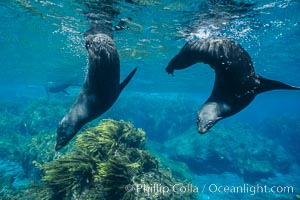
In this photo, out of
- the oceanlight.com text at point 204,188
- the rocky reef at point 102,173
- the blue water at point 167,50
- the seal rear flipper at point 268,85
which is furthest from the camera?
the blue water at point 167,50

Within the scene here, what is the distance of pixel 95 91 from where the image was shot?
18.4 feet

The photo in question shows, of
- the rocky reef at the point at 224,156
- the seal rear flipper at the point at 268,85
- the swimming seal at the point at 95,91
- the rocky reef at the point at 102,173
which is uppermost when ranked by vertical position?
the seal rear flipper at the point at 268,85

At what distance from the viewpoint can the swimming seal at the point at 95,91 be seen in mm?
5566

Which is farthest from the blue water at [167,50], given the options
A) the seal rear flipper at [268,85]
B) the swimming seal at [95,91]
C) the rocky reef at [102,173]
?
the seal rear flipper at [268,85]

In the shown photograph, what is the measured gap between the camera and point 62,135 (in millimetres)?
Answer: 5742

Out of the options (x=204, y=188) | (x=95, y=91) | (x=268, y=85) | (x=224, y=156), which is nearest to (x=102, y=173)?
(x=95, y=91)

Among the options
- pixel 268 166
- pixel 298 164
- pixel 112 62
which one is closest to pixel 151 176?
pixel 112 62

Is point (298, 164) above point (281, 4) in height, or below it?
below

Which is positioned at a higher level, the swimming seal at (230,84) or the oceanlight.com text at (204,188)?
the swimming seal at (230,84)

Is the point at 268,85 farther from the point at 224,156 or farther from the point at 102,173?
the point at 224,156

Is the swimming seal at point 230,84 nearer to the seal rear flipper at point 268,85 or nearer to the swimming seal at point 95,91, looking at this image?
the seal rear flipper at point 268,85

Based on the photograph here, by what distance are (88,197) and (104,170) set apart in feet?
2.60

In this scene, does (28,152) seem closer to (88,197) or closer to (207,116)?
(88,197)

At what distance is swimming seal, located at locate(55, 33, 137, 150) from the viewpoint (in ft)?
18.3
